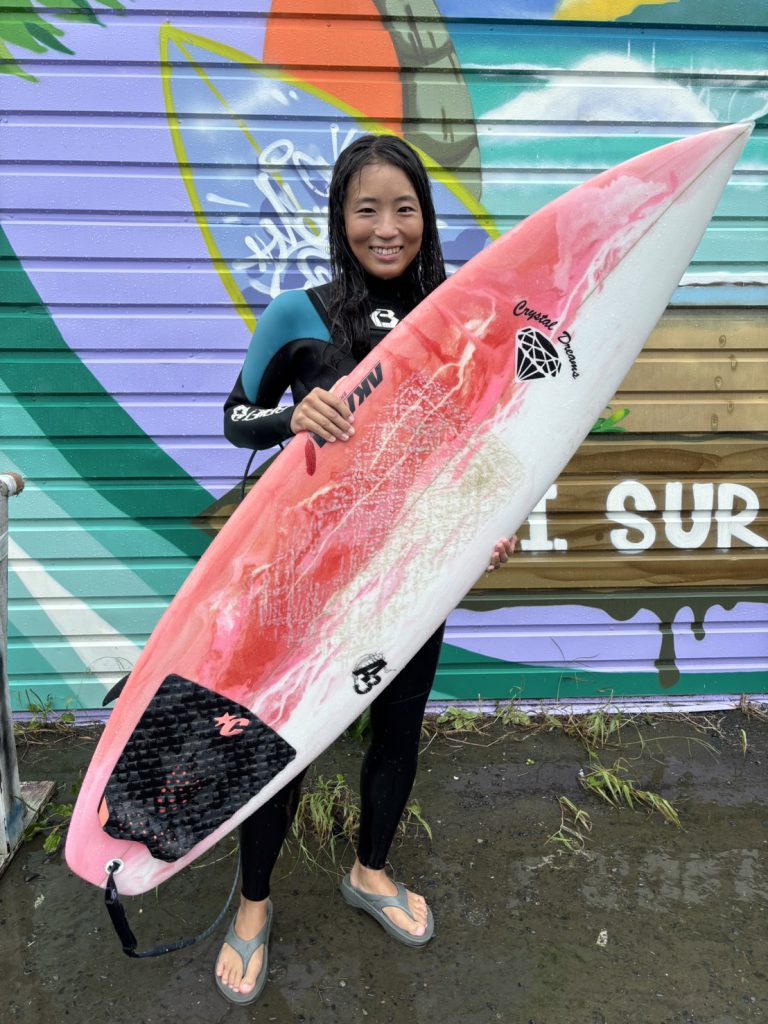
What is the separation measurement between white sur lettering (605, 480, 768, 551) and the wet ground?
966 mm

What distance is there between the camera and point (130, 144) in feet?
8.30

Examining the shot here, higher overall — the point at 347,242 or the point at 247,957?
the point at 347,242

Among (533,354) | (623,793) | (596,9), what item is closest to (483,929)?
(623,793)

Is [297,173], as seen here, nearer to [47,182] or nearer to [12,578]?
[47,182]

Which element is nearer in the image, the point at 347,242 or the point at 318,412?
the point at 318,412

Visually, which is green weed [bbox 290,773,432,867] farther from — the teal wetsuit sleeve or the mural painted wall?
the teal wetsuit sleeve

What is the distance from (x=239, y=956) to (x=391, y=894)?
16.1 inches

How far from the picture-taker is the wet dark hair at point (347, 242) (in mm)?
1465

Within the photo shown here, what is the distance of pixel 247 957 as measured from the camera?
167cm

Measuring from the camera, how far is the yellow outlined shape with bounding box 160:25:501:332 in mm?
2486

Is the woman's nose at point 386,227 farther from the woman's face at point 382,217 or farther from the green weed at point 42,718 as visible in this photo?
the green weed at point 42,718

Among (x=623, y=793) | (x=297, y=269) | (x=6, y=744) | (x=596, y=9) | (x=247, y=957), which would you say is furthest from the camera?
(x=297, y=269)

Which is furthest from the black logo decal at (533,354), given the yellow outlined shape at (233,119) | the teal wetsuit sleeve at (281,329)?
the yellow outlined shape at (233,119)

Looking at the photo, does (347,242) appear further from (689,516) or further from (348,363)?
(689,516)
